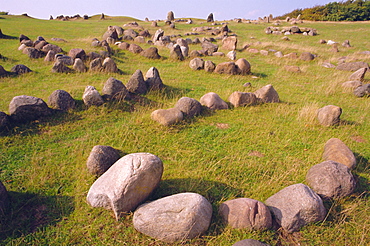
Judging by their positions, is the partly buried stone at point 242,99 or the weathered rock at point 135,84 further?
the weathered rock at point 135,84

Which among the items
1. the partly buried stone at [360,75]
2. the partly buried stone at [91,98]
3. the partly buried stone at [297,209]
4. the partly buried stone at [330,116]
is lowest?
the partly buried stone at [297,209]

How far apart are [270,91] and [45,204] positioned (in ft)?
26.9

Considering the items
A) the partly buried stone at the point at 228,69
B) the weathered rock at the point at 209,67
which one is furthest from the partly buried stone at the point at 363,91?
the weathered rock at the point at 209,67

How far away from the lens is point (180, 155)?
6.24 m

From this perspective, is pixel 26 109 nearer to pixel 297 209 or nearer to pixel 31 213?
pixel 31 213

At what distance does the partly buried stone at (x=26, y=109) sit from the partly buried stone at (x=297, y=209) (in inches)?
267

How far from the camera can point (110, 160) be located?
549 cm

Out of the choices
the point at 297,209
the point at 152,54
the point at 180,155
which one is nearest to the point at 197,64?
the point at 152,54

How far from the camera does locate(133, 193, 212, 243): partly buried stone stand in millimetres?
3855

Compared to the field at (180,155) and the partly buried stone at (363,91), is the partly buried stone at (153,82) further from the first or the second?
the partly buried stone at (363,91)

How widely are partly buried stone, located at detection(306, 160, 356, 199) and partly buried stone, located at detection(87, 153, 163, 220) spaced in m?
3.22

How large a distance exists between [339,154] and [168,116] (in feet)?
15.1

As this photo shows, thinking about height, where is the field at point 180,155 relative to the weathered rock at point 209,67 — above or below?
below

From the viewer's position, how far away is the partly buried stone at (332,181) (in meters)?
4.84
